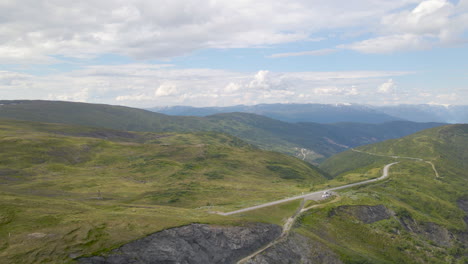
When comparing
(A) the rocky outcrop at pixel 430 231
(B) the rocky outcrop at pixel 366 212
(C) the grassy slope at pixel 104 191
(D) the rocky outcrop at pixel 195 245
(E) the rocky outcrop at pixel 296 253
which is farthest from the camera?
(A) the rocky outcrop at pixel 430 231

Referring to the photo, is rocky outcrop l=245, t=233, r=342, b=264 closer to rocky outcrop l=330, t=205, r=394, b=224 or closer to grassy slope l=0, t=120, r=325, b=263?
grassy slope l=0, t=120, r=325, b=263

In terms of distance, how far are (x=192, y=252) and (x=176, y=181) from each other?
A: 7740cm

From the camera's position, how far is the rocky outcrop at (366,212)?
251 feet

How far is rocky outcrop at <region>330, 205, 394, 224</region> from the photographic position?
76.5 metres

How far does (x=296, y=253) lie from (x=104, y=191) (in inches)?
2895

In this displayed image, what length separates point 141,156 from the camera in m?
173

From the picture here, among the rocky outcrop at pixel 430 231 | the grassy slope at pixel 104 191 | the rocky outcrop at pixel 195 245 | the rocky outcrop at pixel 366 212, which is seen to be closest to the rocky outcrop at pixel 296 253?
the rocky outcrop at pixel 195 245

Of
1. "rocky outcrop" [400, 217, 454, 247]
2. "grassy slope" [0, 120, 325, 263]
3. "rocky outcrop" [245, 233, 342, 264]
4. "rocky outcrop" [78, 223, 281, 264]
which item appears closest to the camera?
"grassy slope" [0, 120, 325, 263]

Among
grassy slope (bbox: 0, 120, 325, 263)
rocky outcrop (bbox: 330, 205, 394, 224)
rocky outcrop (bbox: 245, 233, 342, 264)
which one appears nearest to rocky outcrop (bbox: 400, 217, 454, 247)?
rocky outcrop (bbox: 330, 205, 394, 224)

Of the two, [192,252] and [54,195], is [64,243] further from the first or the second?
[54,195]

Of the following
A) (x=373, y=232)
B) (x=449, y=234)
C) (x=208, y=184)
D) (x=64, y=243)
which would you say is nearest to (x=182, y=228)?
(x=64, y=243)

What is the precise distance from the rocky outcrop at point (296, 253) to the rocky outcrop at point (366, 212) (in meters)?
19.0

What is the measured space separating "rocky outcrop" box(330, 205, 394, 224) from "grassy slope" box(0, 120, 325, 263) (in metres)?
21.0

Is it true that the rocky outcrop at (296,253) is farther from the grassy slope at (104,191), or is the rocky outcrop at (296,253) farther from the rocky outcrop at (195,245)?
the grassy slope at (104,191)
